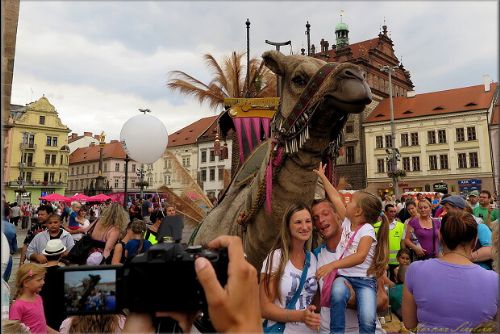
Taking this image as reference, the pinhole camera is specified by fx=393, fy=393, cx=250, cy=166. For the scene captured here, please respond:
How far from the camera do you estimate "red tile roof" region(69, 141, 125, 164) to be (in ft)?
199

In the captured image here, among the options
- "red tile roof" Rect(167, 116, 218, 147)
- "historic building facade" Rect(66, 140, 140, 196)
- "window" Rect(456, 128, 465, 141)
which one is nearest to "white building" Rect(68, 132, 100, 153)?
"historic building facade" Rect(66, 140, 140, 196)

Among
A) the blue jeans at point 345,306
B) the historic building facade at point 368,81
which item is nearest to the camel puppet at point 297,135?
the blue jeans at point 345,306

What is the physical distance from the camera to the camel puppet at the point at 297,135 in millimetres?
2365

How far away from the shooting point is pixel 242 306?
3.67 ft

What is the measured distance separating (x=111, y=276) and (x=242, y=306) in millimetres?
446

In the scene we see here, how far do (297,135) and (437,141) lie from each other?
39674 millimetres

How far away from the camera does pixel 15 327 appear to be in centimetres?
244

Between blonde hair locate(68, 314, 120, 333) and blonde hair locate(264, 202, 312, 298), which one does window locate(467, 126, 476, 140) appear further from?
blonde hair locate(68, 314, 120, 333)

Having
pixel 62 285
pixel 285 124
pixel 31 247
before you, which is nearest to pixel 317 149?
pixel 285 124

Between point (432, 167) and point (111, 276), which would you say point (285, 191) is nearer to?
point (111, 276)

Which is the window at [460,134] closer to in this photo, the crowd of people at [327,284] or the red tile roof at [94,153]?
the crowd of people at [327,284]

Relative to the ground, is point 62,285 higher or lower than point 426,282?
higher

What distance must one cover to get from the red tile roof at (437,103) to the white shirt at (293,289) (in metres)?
39.3

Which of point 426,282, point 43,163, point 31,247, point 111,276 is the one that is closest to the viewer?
point 111,276
